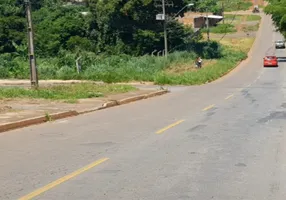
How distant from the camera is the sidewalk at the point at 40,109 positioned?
52.7 feet

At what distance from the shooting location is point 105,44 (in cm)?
7119

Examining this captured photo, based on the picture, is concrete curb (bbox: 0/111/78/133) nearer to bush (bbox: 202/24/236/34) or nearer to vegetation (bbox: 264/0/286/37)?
vegetation (bbox: 264/0/286/37)

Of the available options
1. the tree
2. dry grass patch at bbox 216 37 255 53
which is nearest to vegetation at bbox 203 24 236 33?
dry grass patch at bbox 216 37 255 53

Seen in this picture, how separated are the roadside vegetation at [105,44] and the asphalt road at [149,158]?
34.6 m

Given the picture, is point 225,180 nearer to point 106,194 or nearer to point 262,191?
point 262,191

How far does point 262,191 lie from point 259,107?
14117mm

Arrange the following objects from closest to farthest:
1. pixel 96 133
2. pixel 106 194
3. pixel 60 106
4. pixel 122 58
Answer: pixel 106 194 → pixel 96 133 → pixel 60 106 → pixel 122 58

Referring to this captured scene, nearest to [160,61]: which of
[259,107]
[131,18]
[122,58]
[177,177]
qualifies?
[122,58]

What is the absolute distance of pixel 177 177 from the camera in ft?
28.1

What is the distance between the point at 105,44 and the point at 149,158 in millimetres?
61612

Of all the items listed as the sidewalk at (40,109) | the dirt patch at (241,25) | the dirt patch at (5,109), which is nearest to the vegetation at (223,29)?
the dirt patch at (241,25)

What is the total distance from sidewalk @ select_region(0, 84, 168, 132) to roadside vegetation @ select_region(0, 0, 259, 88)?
26.7 meters

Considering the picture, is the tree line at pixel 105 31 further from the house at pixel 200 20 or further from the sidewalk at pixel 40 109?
the house at pixel 200 20

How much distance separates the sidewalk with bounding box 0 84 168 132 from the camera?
632 inches
